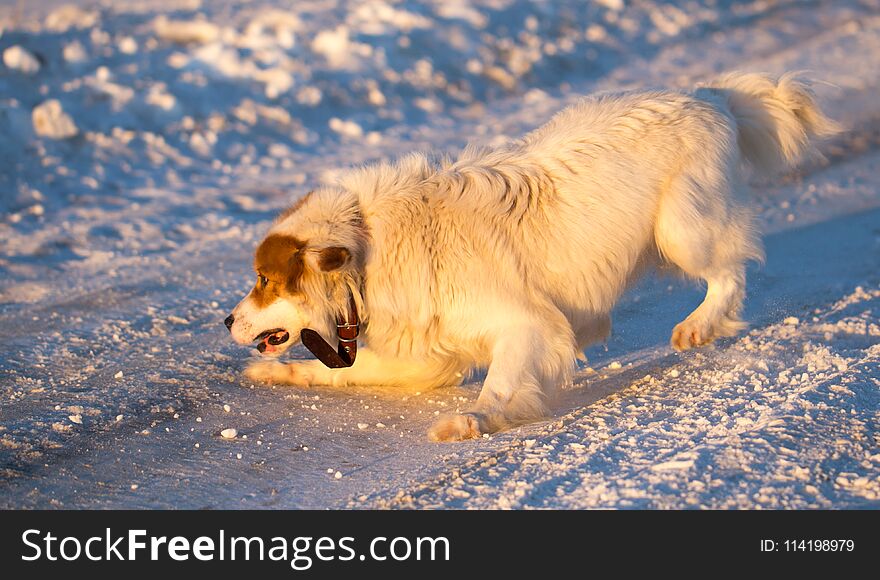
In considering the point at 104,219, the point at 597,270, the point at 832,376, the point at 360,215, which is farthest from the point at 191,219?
the point at 832,376

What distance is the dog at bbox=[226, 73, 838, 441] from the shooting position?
4918 mm

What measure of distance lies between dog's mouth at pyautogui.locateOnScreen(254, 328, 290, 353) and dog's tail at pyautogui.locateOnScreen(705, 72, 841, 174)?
9.76 ft

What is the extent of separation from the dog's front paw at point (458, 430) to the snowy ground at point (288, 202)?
9 cm

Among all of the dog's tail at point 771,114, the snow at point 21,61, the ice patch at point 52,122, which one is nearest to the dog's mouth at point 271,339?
the dog's tail at point 771,114

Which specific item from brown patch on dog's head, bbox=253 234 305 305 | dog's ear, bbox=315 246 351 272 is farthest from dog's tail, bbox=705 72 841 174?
brown patch on dog's head, bbox=253 234 305 305

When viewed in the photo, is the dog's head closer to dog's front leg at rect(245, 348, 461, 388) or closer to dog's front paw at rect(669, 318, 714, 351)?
dog's front leg at rect(245, 348, 461, 388)

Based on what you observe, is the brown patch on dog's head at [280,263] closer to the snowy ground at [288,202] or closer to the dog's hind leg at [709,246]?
the snowy ground at [288,202]

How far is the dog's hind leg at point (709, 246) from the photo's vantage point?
5.40 m

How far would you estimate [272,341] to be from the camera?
16.7 feet
